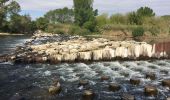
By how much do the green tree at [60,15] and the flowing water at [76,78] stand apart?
4136 inches

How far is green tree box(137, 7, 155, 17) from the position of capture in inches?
3184

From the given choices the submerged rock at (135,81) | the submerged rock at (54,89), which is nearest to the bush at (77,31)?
the submerged rock at (135,81)

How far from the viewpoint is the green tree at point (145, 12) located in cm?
8088

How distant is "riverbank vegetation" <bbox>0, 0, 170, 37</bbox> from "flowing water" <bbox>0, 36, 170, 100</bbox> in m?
39.7

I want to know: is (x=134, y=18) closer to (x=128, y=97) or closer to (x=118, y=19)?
(x=118, y=19)

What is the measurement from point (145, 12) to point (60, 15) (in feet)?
198

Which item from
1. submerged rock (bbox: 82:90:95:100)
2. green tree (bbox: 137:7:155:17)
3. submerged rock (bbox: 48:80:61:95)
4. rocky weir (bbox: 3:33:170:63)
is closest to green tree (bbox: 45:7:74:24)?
green tree (bbox: 137:7:155:17)

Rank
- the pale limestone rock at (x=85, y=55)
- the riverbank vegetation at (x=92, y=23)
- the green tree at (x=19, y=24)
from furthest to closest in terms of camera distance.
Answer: the green tree at (x=19, y=24)
the riverbank vegetation at (x=92, y=23)
the pale limestone rock at (x=85, y=55)

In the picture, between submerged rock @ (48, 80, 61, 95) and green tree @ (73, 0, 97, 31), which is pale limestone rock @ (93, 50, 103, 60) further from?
green tree @ (73, 0, 97, 31)

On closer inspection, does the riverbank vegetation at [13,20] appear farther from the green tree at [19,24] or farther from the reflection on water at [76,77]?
the reflection on water at [76,77]

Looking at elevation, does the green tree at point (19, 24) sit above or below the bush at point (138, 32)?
above

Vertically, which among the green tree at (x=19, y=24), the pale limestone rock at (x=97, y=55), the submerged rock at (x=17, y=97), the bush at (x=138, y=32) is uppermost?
the green tree at (x=19, y=24)

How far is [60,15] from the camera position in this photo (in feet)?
447

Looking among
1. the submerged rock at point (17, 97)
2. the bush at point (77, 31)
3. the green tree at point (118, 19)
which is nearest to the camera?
the submerged rock at point (17, 97)
